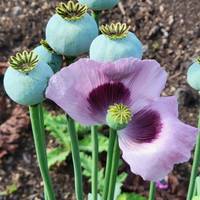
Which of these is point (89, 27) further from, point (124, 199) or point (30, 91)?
point (124, 199)

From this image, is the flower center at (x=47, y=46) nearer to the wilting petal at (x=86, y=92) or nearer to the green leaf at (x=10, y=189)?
the wilting petal at (x=86, y=92)

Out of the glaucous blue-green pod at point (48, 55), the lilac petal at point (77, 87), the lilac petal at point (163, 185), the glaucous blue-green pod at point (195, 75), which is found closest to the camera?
the lilac petal at point (77, 87)

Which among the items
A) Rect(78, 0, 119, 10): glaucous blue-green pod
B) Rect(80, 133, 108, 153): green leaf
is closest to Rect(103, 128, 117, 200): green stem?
Rect(78, 0, 119, 10): glaucous blue-green pod

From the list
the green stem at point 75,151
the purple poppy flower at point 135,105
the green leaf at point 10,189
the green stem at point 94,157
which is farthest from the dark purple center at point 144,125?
the green leaf at point 10,189

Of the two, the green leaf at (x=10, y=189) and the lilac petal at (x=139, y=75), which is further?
the green leaf at (x=10, y=189)

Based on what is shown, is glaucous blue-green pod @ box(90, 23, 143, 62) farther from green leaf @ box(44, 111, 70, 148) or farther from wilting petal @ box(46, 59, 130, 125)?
green leaf @ box(44, 111, 70, 148)

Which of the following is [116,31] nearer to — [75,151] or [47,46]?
[47,46]
